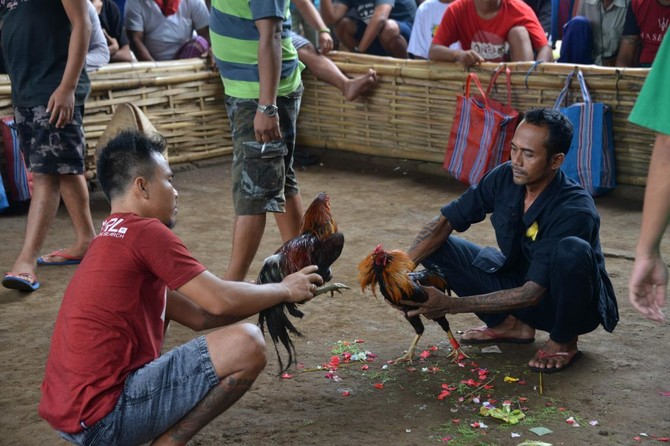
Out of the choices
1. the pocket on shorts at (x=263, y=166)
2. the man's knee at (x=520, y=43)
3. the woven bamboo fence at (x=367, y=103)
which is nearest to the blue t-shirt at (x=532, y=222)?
the pocket on shorts at (x=263, y=166)

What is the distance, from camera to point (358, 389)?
364 centimetres

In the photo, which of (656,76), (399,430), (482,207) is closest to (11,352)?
(399,430)

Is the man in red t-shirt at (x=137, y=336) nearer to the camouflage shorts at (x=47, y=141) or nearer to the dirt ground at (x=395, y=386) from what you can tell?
the dirt ground at (x=395, y=386)

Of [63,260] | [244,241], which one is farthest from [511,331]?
[63,260]

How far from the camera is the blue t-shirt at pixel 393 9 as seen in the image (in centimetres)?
808

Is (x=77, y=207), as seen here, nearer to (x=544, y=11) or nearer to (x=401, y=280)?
(x=401, y=280)

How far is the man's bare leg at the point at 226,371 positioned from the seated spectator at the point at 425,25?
17.4 feet

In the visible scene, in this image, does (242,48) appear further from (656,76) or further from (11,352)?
(656,76)

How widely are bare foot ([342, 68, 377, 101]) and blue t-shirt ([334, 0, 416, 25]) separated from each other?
84cm

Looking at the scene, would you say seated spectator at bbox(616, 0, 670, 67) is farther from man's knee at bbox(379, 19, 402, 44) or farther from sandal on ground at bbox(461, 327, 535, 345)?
sandal on ground at bbox(461, 327, 535, 345)

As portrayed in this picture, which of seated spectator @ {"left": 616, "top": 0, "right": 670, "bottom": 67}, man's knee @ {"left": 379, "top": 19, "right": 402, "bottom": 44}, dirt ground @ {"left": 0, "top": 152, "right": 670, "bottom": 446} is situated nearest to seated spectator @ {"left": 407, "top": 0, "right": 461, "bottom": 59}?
man's knee @ {"left": 379, "top": 19, "right": 402, "bottom": 44}

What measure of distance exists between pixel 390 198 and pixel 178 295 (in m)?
3.77

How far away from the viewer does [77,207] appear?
17.0 feet

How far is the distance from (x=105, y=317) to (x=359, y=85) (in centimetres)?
512
